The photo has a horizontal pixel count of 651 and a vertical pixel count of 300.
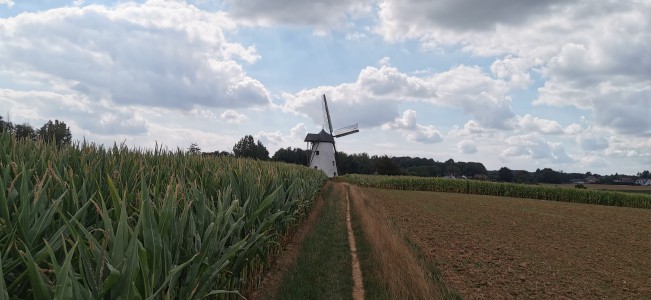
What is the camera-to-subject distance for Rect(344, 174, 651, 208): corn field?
44550 millimetres

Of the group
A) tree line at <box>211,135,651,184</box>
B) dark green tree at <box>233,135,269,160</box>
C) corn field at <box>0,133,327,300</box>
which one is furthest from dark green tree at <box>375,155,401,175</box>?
corn field at <box>0,133,327,300</box>

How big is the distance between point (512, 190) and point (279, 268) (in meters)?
48.6

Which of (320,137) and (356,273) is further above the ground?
(320,137)

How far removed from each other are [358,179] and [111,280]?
59.5 meters

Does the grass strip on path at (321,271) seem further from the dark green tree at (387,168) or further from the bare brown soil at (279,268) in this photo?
the dark green tree at (387,168)

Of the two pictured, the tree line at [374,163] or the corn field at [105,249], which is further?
the tree line at [374,163]

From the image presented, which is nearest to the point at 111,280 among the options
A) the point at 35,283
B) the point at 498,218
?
the point at 35,283

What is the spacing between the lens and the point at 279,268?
8.45 meters

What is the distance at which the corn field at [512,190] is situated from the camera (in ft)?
146

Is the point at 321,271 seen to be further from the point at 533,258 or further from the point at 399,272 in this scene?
the point at 533,258

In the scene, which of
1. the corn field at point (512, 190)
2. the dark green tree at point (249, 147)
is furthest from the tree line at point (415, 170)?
the corn field at point (512, 190)

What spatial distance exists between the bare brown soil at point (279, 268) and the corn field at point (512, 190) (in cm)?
4341

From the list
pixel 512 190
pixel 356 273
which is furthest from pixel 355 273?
pixel 512 190

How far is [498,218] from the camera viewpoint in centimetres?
2120
